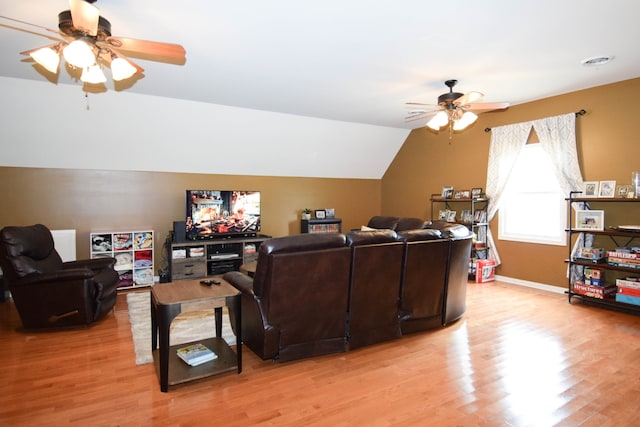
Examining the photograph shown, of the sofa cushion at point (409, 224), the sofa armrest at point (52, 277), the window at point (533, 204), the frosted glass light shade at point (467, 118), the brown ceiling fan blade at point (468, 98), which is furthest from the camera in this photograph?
the sofa cushion at point (409, 224)

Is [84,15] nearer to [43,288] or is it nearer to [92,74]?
[92,74]

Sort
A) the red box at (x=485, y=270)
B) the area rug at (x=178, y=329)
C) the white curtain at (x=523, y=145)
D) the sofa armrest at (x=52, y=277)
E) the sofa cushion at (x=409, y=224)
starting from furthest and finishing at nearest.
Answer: the sofa cushion at (x=409, y=224), the red box at (x=485, y=270), the white curtain at (x=523, y=145), the sofa armrest at (x=52, y=277), the area rug at (x=178, y=329)

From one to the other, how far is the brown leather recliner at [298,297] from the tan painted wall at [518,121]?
12.1 feet

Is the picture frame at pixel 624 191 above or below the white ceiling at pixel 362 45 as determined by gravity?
below

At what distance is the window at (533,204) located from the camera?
5.05 metres

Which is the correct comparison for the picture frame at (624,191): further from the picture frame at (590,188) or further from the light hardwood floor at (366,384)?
the light hardwood floor at (366,384)

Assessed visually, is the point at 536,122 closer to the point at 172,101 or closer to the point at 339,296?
the point at 339,296

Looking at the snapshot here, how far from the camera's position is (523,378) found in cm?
262

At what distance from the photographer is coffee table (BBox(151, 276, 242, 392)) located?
2422mm

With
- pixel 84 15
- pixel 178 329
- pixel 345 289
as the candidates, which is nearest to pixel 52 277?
pixel 178 329

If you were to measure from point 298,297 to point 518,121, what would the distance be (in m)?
4.49

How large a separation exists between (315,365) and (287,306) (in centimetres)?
54

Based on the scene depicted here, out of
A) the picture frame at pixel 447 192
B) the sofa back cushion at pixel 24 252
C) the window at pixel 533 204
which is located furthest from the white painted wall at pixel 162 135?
the window at pixel 533 204

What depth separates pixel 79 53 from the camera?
224 cm
